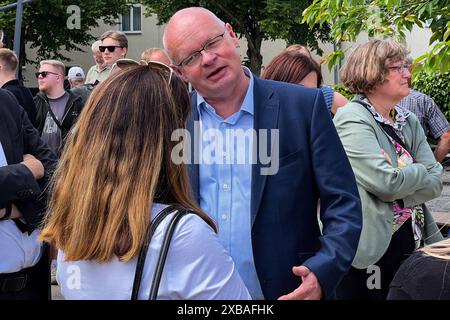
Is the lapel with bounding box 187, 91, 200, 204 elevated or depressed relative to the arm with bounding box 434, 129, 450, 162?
elevated

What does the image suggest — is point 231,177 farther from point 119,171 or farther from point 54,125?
point 54,125

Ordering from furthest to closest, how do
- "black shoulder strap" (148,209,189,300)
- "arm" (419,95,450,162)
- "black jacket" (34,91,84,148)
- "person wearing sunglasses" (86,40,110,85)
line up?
"black jacket" (34,91,84,148) → "person wearing sunglasses" (86,40,110,85) → "arm" (419,95,450,162) → "black shoulder strap" (148,209,189,300)

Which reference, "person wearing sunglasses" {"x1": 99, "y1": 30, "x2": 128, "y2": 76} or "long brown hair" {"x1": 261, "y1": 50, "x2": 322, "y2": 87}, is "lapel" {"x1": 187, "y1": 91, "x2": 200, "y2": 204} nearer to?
"long brown hair" {"x1": 261, "y1": 50, "x2": 322, "y2": 87}

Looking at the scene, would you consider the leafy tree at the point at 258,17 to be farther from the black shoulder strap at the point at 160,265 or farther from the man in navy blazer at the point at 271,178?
the black shoulder strap at the point at 160,265

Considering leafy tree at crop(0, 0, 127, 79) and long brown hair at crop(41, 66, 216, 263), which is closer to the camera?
long brown hair at crop(41, 66, 216, 263)

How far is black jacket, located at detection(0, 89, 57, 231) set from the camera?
3.12 meters

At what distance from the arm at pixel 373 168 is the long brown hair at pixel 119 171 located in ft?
5.28

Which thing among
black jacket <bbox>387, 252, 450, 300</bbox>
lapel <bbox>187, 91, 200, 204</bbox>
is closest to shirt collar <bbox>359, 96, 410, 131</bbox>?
lapel <bbox>187, 91, 200, 204</bbox>

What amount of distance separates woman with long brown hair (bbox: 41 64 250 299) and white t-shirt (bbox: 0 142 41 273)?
4.03ft

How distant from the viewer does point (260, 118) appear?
9.24 ft

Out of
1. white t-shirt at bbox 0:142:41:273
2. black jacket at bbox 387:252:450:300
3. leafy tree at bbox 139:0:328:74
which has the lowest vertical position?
white t-shirt at bbox 0:142:41:273

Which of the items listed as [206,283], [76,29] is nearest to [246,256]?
[206,283]

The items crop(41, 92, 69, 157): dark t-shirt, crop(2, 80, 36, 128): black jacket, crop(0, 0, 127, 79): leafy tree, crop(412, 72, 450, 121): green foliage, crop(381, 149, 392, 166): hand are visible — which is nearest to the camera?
crop(381, 149, 392, 166): hand
